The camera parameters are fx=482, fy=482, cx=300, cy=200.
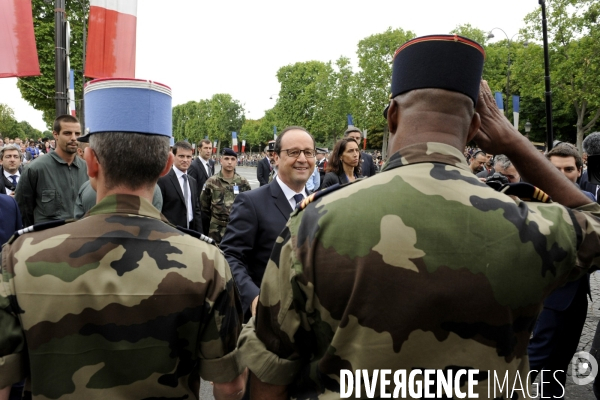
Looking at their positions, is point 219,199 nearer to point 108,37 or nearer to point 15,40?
point 108,37

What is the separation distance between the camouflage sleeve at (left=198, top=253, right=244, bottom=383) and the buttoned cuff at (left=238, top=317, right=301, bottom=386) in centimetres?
20

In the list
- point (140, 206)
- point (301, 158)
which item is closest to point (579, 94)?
point (301, 158)

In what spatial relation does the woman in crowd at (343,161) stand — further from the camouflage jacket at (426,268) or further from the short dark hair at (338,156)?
the camouflage jacket at (426,268)

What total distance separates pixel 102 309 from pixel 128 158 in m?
0.53

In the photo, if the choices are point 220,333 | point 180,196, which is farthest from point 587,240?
point 180,196

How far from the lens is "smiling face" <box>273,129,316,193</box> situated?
3426 mm

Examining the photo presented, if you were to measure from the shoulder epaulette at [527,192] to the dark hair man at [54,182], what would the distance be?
493 centimetres

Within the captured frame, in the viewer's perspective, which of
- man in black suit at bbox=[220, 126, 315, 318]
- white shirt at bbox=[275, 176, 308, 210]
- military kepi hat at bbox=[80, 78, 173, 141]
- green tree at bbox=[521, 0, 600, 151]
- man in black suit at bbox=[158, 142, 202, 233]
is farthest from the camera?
green tree at bbox=[521, 0, 600, 151]

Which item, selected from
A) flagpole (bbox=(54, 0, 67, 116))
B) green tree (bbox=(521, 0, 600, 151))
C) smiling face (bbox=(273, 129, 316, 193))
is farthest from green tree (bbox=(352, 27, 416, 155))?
smiling face (bbox=(273, 129, 316, 193))

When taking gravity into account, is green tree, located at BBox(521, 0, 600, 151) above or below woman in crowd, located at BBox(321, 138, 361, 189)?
above

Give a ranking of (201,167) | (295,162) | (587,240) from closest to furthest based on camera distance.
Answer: (587,240) → (295,162) → (201,167)

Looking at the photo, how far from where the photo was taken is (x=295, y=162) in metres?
3.55

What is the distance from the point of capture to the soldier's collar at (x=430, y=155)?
1429 millimetres

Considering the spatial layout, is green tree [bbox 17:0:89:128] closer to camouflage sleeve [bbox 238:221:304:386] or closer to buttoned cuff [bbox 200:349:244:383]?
buttoned cuff [bbox 200:349:244:383]
